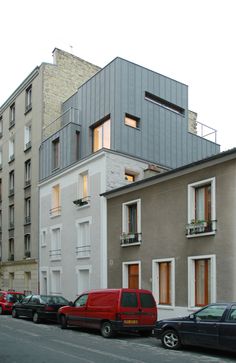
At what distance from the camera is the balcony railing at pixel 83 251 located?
25.1 meters

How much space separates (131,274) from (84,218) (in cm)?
499

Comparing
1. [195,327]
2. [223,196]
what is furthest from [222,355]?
[223,196]

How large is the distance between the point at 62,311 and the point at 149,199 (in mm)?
5990

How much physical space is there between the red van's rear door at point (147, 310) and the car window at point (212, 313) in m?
3.85

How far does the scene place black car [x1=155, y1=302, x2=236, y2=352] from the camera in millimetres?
11984

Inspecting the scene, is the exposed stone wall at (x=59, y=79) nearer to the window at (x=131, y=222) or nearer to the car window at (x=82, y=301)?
the window at (x=131, y=222)

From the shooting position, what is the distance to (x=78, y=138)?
2906 cm

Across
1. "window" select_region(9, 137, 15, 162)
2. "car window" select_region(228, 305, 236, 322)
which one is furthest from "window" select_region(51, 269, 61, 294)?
"car window" select_region(228, 305, 236, 322)

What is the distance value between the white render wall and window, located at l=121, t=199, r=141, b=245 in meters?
1.68

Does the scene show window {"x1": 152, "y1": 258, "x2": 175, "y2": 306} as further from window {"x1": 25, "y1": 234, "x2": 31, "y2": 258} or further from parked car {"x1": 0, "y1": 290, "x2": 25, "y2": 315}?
window {"x1": 25, "y1": 234, "x2": 31, "y2": 258}

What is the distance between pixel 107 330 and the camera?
16219 millimetres

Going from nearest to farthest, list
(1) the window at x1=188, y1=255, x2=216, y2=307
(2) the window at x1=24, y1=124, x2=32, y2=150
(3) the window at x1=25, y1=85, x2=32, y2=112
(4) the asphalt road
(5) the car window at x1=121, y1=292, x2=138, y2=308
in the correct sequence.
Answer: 1. (4) the asphalt road
2. (5) the car window at x1=121, y1=292, x2=138, y2=308
3. (1) the window at x1=188, y1=255, x2=216, y2=307
4. (2) the window at x1=24, y1=124, x2=32, y2=150
5. (3) the window at x1=25, y1=85, x2=32, y2=112

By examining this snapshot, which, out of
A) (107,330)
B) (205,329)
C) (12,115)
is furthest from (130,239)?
(12,115)

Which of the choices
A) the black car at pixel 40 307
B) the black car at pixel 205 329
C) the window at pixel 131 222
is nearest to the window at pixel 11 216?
the black car at pixel 40 307
